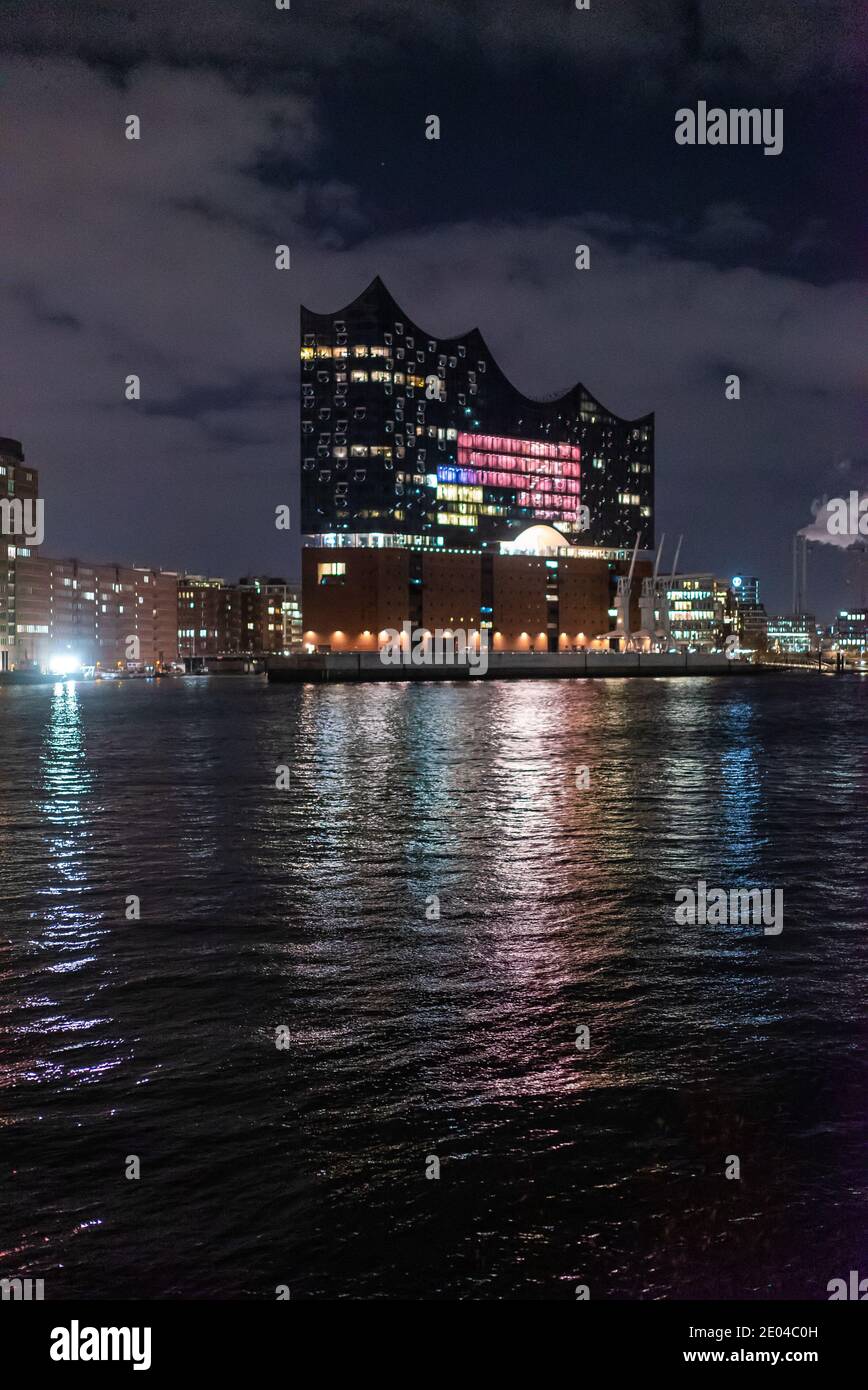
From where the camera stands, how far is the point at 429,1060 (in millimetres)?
10031

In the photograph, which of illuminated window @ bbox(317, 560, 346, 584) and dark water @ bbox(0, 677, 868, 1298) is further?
illuminated window @ bbox(317, 560, 346, 584)

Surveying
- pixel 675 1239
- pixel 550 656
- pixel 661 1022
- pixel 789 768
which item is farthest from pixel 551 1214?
pixel 550 656

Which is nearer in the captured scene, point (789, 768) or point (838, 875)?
point (838, 875)

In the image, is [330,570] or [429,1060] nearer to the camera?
[429,1060]

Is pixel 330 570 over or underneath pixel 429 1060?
over

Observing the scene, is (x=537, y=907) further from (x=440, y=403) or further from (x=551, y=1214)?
(x=440, y=403)

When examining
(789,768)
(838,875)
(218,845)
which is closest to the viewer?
(838,875)

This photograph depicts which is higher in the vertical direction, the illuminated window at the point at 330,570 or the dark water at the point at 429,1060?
the illuminated window at the point at 330,570

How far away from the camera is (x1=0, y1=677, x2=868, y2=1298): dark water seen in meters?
6.95

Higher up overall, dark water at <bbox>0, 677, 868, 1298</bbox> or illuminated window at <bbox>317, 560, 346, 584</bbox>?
illuminated window at <bbox>317, 560, 346, 584</bbox>

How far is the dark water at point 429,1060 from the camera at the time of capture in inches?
274

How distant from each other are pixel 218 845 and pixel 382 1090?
1400 cm
